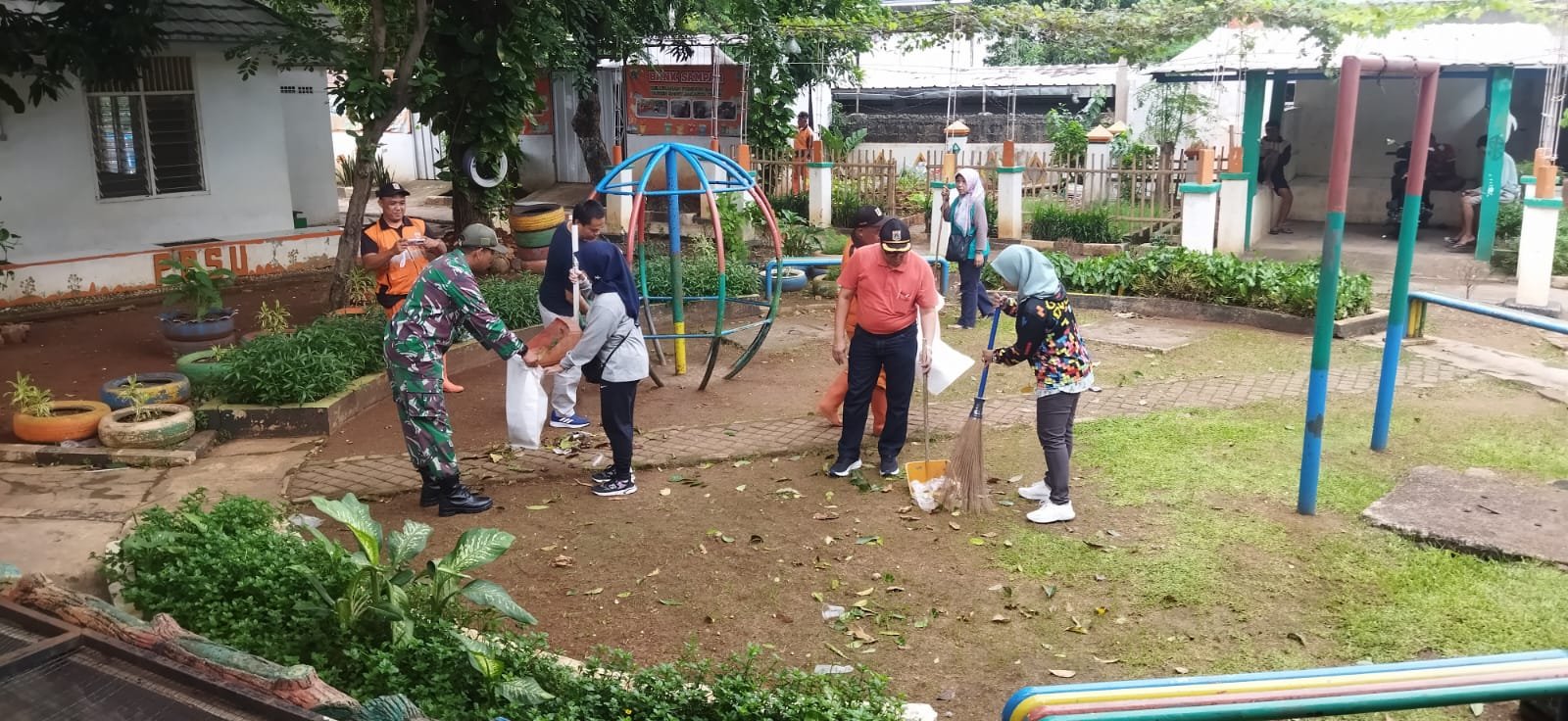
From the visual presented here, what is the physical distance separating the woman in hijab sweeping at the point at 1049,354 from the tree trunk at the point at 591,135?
15913mm

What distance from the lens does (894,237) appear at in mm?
6762

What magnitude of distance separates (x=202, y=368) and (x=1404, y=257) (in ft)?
26.2

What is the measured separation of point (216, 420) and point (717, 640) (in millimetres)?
4638

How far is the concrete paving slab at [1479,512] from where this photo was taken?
18.7 feet

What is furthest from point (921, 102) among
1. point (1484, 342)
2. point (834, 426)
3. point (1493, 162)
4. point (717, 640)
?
point (717, 640)

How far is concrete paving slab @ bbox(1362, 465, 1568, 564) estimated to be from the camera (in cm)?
571

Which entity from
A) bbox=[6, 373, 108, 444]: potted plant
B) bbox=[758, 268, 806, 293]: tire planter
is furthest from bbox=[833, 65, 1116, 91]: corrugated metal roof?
bbox=[6, 373, 108, 444]: potted plant

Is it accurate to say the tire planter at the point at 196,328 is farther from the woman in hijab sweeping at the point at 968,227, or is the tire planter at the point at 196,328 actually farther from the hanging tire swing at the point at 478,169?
the woman in hijab sweeping at the point at 968,227

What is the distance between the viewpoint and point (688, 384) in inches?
376

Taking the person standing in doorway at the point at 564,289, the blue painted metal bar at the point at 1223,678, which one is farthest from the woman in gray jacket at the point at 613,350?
the blue painted metal bar at the point at 1223,678

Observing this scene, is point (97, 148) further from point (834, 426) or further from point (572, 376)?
point (834, 426)

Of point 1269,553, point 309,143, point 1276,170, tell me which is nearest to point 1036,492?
point 1269,553

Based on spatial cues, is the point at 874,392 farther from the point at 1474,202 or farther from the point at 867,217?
the point at 1474,202

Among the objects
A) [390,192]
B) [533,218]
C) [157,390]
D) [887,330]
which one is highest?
[390,192]
